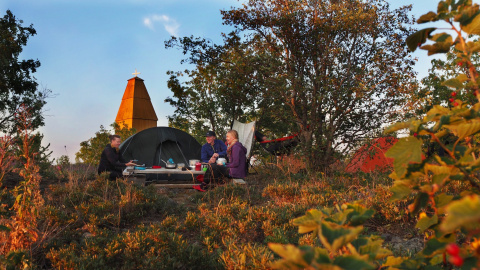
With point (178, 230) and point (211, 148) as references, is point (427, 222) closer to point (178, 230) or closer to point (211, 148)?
point (178, 230)

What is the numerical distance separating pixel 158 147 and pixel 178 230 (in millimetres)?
8452

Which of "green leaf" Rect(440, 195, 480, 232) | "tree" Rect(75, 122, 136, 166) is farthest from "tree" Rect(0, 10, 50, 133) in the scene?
"green leaf" Rect(440, 195, 480, 232)

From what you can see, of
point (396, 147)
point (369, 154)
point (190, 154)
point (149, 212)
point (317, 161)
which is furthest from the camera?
point (190, 154)

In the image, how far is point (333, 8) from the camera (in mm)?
9414

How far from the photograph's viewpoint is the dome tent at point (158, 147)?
12.4 m

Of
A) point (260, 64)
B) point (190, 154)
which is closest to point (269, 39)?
point (260, 64)

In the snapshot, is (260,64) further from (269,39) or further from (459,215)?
(459,215)

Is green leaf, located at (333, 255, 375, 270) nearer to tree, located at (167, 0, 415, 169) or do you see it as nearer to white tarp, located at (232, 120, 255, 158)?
tree, located at (167, 0, 415, 169)

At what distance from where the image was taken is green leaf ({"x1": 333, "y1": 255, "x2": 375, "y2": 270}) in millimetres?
938

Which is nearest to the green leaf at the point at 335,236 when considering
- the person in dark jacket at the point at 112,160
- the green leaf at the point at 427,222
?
the green leaf at the point at 427,222

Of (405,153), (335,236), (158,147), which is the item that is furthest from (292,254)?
(158,147)

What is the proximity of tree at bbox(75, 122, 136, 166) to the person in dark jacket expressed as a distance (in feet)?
33.1

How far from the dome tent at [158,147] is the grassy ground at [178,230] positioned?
5.50m

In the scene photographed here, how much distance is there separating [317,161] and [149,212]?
5468mm
